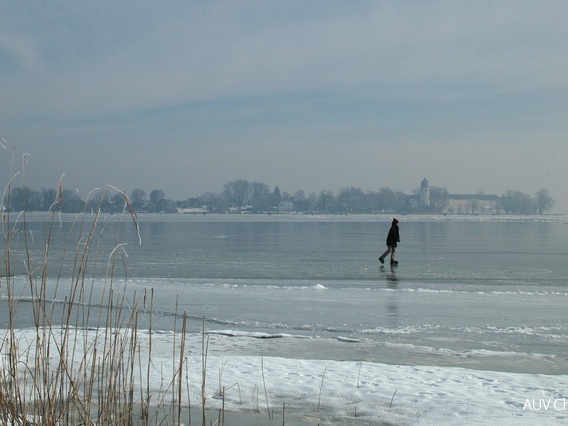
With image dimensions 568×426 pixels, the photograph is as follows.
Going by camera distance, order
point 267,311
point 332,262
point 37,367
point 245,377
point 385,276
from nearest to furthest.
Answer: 1. point 37,367
2. point 245,377
3. point 267,311
4. point 385,276
5. point 332,262

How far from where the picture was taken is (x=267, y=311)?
1219 cm

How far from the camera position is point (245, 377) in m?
6.96

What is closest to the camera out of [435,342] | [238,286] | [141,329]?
[435,342]

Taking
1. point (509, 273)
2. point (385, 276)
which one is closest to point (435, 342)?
point (385, 276)

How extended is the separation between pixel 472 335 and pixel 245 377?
4162mm

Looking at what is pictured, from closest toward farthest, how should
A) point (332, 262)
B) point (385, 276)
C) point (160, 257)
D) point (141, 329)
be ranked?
point (141, 329) → point (385, 276) → point (332, 262) → point (160, 257)

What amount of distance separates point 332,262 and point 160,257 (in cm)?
614

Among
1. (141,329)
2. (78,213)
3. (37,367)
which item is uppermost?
(78,213)

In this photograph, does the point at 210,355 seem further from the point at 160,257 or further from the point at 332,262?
the point at 160,257

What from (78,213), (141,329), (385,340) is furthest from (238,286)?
(78,213)

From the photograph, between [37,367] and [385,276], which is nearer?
[37,367]

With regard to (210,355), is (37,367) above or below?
above

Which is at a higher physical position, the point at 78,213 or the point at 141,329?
the point at 78,213

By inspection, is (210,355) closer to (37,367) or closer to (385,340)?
(385,340)
